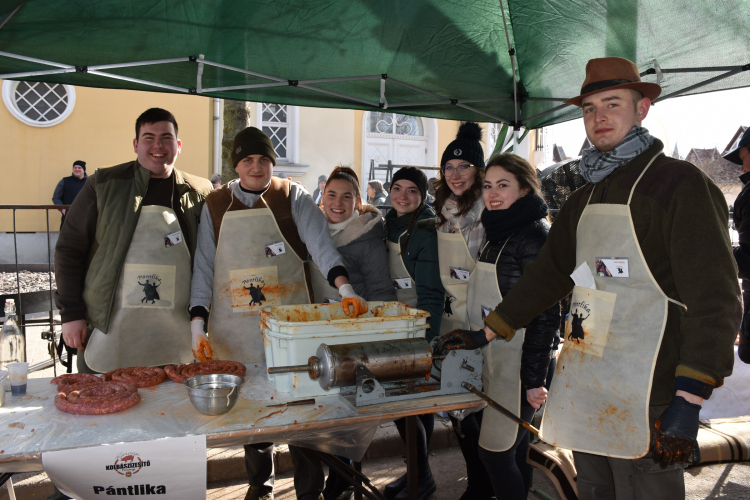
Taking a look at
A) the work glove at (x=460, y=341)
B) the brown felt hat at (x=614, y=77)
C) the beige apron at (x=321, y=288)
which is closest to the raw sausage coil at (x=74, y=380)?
the beige apron at (x=321, y=288)

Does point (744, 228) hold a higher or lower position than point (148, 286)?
higher

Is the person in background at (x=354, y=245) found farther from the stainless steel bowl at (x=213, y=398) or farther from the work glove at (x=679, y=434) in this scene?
the work glove at (x=679, y=434)

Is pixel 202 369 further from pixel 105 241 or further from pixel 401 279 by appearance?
pixel 401 279

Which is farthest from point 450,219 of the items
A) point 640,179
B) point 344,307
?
point 640,179

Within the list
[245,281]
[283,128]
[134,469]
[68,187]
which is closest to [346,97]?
Result: [245,281]

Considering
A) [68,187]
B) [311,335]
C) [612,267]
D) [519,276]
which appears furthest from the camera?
[68,187]

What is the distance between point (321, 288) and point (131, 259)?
1.14 m

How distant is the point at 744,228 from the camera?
10.7 feet

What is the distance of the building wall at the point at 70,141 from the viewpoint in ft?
33.9

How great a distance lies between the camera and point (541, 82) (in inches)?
159

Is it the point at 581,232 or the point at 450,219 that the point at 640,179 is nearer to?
the point at 581,232

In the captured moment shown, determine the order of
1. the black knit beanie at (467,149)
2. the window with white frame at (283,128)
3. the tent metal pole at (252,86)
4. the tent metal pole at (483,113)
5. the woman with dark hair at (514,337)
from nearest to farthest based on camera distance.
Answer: the woman with dark hair at (514,337), the black knit beanie at (467,149), the tent metal pole at (252,86), the tent metal pole at (483,113), the window with white frame at (283,128)

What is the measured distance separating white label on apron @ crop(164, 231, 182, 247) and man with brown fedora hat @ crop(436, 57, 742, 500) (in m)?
2.21

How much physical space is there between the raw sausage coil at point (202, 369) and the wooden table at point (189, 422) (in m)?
0.05
